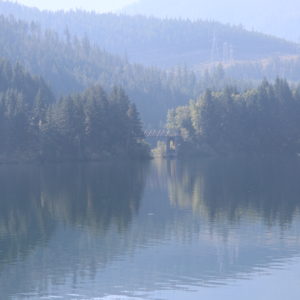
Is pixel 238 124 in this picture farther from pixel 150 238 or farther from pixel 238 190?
pixel 150 238

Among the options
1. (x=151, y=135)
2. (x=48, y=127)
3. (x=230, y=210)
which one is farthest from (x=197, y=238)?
(x=151, y=135)

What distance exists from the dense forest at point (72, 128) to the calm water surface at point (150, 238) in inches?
1132

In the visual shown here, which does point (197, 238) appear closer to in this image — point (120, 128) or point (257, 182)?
point (257, 182)

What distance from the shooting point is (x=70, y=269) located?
→ 37969 mm

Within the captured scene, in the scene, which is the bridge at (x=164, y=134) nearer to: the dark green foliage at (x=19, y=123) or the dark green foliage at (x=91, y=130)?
the dark green foliage at (x=91, y=130)

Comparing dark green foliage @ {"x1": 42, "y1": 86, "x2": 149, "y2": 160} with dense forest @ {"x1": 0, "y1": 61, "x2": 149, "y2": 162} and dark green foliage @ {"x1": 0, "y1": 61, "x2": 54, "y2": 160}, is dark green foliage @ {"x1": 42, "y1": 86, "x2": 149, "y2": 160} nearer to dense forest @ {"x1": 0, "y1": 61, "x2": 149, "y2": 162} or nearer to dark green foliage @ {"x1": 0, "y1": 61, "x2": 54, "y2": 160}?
dense forest @ {"x1": 0, "y1": 61, "x2": 149, "y2": 162}

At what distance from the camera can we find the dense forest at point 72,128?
11012 centimetres

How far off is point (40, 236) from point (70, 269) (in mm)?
9357

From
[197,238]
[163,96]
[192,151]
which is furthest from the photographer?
[163,96]

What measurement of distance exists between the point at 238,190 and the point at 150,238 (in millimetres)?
25398

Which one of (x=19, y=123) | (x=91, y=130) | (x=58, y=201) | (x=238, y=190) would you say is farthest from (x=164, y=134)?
(x=58, y=201)

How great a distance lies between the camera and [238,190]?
70.4m

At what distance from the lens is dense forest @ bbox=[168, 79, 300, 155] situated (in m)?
133

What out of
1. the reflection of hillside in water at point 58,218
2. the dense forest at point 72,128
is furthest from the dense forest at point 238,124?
the reflection of hillside in water at point 58,218
